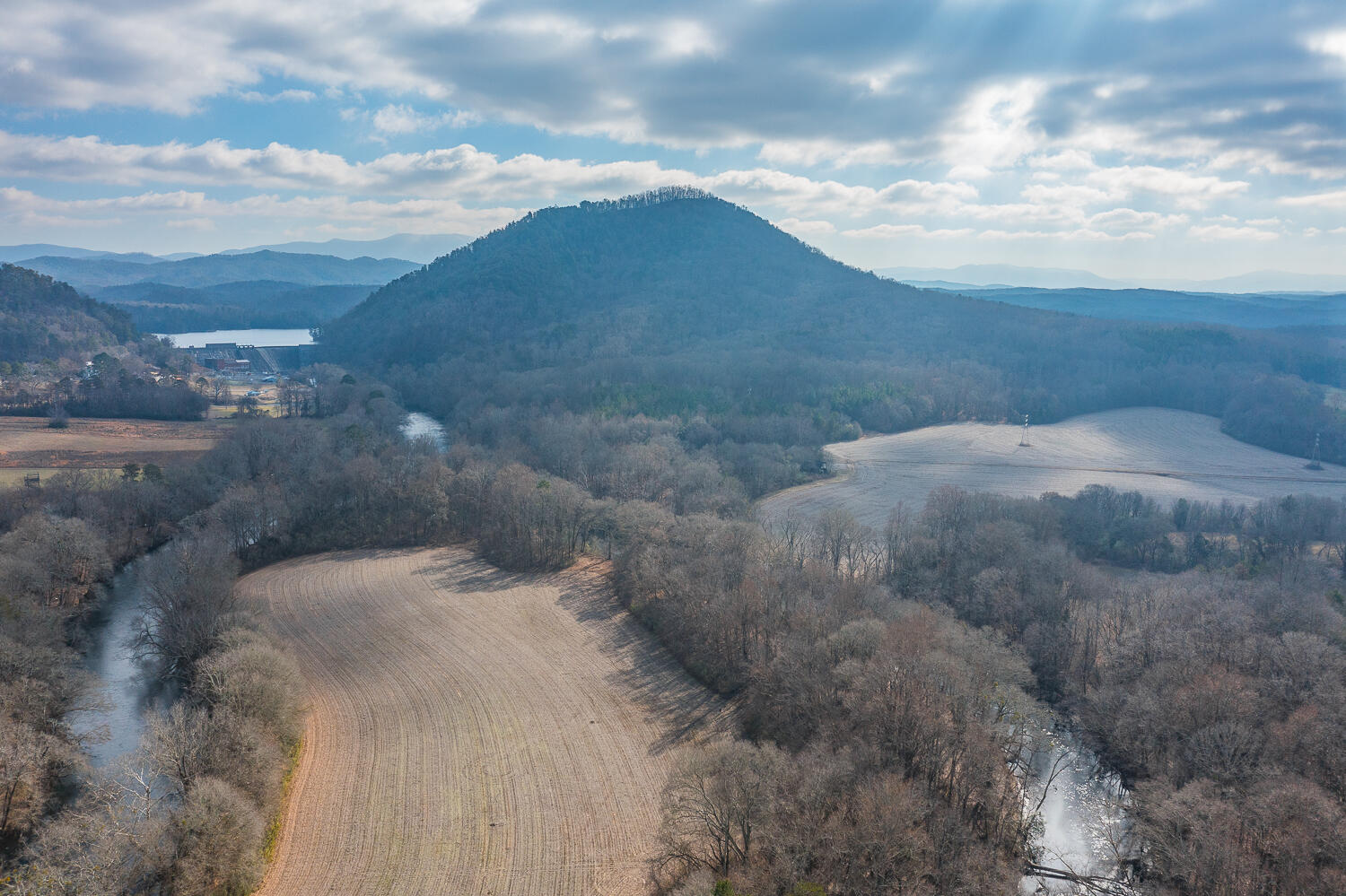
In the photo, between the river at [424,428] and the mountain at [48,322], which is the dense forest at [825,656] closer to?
the river at [424,428]

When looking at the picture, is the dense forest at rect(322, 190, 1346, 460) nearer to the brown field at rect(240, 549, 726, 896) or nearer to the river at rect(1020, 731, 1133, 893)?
the brown field at rect(240, 549, 726, 896)

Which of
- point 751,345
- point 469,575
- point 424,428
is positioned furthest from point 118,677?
point 751,345

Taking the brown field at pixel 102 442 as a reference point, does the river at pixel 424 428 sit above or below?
below

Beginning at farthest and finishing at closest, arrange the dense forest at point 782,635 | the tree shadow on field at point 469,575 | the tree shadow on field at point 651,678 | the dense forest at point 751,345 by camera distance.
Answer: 1. the dense forest at point 751,345
2. the tree shadow on field at point 469,575
3. the tree shadow on field at point 651,678
4. the dense forest at point 782,635

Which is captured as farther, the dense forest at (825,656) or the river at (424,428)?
the river at (424,428)

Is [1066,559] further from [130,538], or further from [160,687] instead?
[130,538]

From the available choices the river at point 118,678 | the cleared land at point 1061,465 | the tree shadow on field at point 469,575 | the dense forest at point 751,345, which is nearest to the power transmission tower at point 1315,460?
the cleared land at point 1061,465

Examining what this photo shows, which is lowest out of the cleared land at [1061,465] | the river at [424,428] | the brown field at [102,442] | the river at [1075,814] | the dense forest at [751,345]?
the river at [1075,814]

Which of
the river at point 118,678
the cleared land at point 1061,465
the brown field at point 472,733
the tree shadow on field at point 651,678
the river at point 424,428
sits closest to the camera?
the brown field at point 472,733
